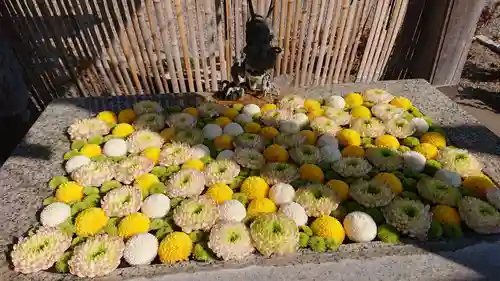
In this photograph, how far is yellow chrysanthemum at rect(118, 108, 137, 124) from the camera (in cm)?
194

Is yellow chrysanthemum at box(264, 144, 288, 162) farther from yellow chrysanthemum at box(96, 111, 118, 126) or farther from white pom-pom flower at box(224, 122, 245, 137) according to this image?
yellow chrysanthemum at box(96, 111, 118, 126)

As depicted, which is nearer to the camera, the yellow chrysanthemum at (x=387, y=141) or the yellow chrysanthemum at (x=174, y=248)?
the yellow chrysanthemum at (x=174, y=248)

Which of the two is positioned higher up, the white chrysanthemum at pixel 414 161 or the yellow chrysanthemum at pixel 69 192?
the yellow chrysanthemum at pixel 69 192

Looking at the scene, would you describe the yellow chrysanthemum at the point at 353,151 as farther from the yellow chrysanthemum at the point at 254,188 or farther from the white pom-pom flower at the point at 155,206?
the white pom-pom flower at the point at 155,206

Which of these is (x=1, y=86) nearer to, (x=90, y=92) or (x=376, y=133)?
(x=90, y=92)

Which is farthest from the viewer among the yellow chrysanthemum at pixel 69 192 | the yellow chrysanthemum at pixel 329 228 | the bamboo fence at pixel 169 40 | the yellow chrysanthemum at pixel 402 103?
the bamboo fence at pixel 169 40

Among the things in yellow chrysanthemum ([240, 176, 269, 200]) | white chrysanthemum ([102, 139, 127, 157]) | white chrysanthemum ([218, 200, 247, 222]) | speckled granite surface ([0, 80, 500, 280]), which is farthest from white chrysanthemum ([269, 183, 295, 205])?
white chrysanthemum ([102, 139, 127, 157])

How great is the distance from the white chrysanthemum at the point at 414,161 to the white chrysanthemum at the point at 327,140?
0.29 metres

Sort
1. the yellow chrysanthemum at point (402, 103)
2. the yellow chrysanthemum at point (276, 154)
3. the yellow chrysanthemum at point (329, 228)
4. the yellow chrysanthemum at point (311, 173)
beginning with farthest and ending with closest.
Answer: the yellow chrysanthemum at point (402, 103)
the yellow chrysanthemum at point (276, 154)
the yellow chrysanthemum at point (311, 173)
the yellow chrysanthemum at point (329, 228)

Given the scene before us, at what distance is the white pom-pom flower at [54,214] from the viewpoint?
1.40 metres

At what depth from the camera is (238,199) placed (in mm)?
1503

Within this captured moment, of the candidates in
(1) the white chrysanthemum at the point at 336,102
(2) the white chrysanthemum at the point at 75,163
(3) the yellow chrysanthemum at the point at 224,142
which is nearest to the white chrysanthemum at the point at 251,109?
(3) the yellow chrysanthemum at the point at 224,142

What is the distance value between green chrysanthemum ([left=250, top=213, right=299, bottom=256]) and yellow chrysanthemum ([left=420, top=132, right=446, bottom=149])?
2.76 ft

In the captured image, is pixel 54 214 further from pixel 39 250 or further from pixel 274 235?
pixel 274 235
